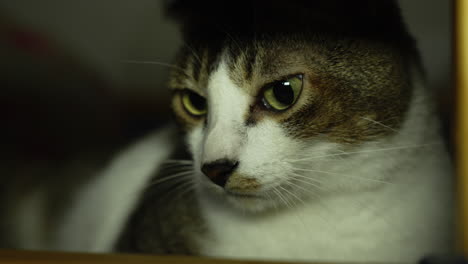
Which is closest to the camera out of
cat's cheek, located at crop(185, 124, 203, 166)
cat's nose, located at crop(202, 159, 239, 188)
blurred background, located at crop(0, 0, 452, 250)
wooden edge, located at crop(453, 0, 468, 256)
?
wooden edge, located at crop(453, 0, 468, 256)

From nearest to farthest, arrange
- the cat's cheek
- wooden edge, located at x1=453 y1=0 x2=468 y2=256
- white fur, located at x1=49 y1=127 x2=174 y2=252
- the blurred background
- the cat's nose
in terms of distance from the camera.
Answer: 1. wooden edge, located at x1=453 y1=0 x2=468 y2=256
2. the cat's nose
3. the cat's cheek
4. the blurred background
5. white fur, located at x1=49 y1=127 x2=174 y2=252

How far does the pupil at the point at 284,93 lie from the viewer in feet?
2.29

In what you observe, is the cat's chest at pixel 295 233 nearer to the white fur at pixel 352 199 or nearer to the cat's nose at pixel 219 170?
the white fur at pixel 352 199

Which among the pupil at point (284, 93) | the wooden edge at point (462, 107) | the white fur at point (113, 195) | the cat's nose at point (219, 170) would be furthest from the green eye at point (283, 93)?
the white fur at point (113, 195)

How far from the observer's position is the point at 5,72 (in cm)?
111

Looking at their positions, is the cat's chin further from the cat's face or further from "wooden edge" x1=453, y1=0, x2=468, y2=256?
"wooden edge" x1=453, y1=0, x2=468, y2=256

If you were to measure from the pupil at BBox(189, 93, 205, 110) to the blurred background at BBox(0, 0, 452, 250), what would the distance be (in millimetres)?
114

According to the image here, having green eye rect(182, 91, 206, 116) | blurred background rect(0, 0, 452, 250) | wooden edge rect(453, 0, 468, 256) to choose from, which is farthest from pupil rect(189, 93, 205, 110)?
wooden edge rect(453, 0, 468, 256)

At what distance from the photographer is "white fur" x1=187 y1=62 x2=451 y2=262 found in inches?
28.5

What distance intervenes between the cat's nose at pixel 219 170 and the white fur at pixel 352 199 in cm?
2

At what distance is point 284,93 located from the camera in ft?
2.29

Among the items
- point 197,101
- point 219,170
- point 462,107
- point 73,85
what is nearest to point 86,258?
point 219,170

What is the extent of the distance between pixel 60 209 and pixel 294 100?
2.54ft

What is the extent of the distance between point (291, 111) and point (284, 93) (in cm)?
3
